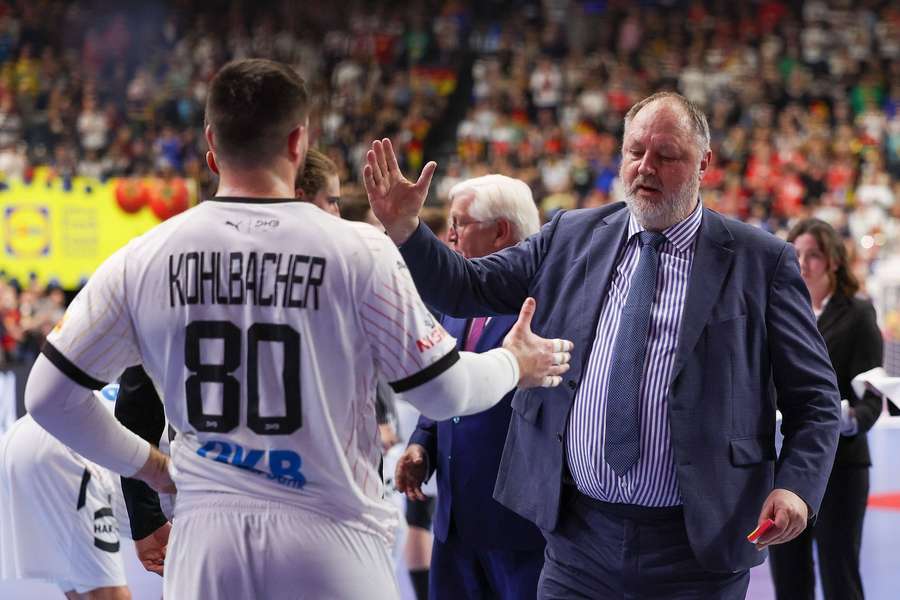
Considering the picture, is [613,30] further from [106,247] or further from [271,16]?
[106,247]

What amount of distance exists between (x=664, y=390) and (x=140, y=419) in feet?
4.86

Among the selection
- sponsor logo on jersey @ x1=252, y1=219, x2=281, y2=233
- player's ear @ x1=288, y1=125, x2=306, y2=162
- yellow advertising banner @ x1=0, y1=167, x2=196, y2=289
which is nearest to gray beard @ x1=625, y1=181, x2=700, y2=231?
player's ear @ x1=288, y1=125, x2=306, y2=162

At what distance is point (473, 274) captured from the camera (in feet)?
11.3

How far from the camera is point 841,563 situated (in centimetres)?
507

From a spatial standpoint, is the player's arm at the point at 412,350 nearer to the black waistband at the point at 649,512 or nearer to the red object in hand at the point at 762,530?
the black waistband at the point at 649,512

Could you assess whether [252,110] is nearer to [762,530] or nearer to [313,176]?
[313,176]

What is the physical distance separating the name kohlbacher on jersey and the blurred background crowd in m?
13.5

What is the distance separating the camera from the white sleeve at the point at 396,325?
7.92ft

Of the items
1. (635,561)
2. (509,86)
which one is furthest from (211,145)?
(509,86)

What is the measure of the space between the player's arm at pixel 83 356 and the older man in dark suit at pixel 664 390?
929 millimetres

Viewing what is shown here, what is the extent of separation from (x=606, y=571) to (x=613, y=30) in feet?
64.7

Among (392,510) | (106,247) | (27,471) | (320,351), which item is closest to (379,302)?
(320,351)

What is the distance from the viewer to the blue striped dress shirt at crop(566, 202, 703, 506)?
3.11 metres

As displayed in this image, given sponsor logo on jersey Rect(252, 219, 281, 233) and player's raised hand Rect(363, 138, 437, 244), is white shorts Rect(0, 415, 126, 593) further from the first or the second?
sponsor logo on jersey Rect(252, 219, 281, 233)
